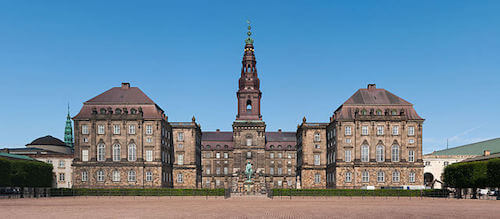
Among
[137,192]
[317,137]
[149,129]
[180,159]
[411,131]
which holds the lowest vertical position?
[137,192]

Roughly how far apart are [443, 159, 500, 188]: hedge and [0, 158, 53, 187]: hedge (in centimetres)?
6904

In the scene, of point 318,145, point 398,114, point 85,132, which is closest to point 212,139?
point 318,145

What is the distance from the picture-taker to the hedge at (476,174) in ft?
225

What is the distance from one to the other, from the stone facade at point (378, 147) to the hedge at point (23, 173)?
2064 inches

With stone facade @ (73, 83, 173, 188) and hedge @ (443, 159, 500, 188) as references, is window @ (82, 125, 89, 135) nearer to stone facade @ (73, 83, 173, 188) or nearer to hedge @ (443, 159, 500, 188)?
stone facade @ (73, 83, 173, 188)

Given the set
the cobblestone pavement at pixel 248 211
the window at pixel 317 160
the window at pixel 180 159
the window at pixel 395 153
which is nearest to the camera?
the cobblestone pavement at pixel 248 211

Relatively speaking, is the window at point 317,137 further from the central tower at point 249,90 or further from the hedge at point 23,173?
the hedge at point 23,173

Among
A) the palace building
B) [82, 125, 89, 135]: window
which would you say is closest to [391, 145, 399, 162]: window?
the palace building

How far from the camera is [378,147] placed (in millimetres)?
88250

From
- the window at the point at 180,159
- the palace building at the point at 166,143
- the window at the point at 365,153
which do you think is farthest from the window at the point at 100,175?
the window at the point at 365,153

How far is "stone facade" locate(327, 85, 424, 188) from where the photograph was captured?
87.4 m

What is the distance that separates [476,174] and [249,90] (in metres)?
58.8

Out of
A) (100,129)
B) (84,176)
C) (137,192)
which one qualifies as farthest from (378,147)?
(84,176)

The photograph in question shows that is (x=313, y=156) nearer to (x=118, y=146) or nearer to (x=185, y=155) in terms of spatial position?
(x=185, y=155)
